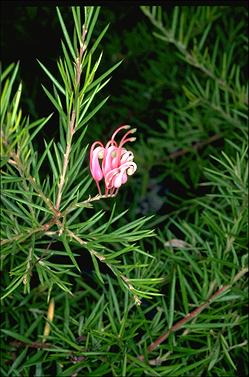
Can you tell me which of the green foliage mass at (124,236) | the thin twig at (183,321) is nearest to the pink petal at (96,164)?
the green foliage mass at (124,236)

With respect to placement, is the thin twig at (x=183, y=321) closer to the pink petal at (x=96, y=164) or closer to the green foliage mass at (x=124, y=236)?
the green foliage mass at (x=124, y=236)

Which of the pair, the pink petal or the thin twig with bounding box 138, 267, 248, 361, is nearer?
the pink petal

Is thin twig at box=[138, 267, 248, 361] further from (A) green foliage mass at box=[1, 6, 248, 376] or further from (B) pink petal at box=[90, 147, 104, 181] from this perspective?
(B) pink petal at box=[90, 147, 104, 181]

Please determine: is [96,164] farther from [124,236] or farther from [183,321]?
[183,321]

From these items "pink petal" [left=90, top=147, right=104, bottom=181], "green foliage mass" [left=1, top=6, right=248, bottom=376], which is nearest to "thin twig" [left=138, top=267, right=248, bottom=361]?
"green foliage mass" [left=1, top=6, right=248, bottom=376]

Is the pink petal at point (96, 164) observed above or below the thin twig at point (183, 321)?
above

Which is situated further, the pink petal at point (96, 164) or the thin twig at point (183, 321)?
the thin twig at point (183, 321)

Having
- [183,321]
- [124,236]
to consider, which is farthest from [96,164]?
[183,321]

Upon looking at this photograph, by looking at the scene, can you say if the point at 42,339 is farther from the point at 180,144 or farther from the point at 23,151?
the point at 180,144

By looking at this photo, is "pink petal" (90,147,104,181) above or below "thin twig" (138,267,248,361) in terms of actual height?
above

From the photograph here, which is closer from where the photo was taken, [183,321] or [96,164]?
[96,164]
